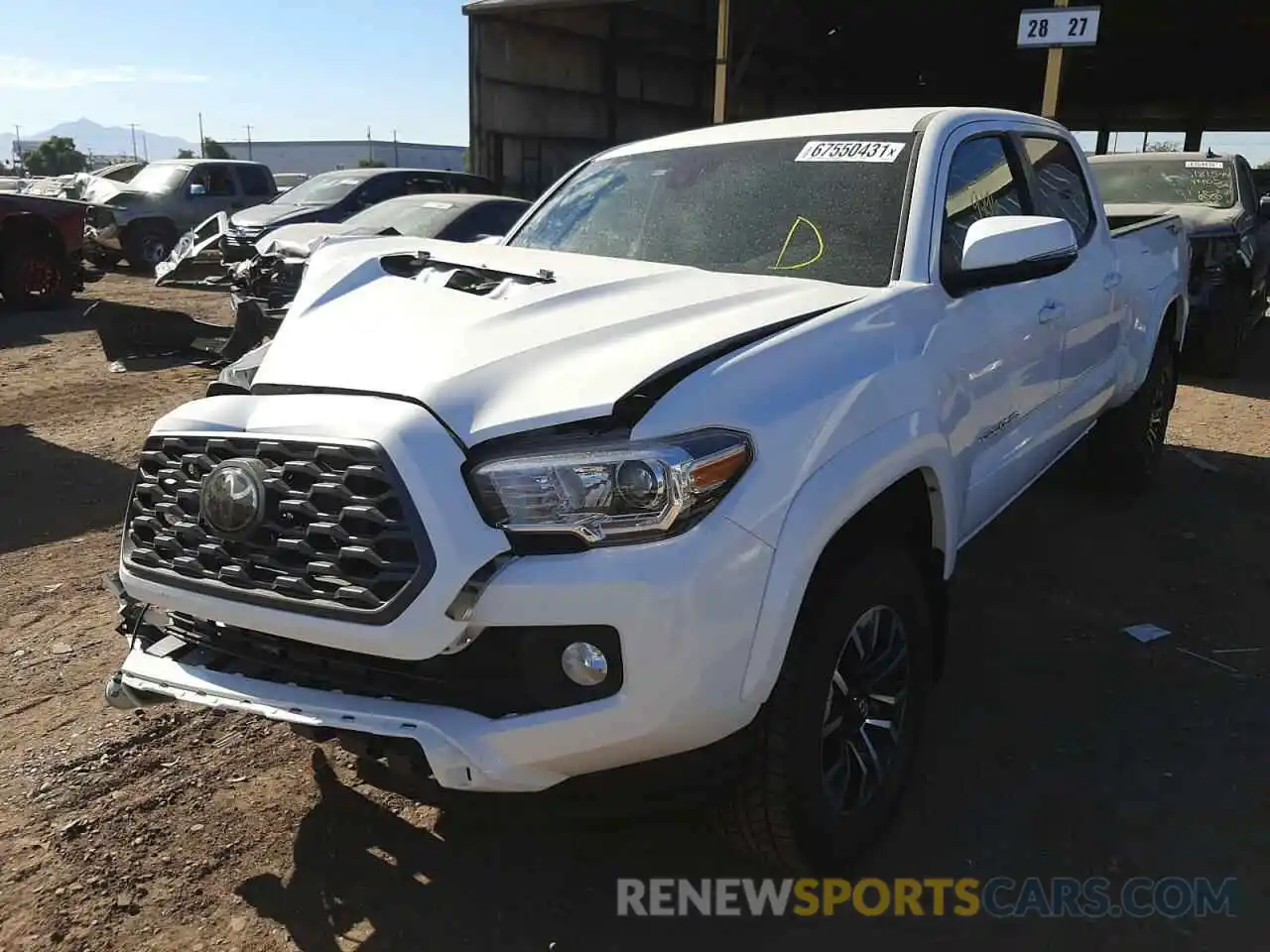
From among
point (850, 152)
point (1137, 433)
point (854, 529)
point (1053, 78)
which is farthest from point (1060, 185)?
point (1053, 78)

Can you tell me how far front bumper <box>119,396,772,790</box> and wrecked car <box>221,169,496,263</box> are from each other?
9670 millimetres

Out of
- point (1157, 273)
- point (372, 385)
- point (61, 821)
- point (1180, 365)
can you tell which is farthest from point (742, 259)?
point (1180, 365)

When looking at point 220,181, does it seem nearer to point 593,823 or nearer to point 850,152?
point 850,152

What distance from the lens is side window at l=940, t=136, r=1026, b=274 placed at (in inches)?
124

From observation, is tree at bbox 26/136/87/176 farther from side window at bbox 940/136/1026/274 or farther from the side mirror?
the side mirror

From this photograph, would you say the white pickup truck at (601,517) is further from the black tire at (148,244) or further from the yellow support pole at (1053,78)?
→ the black tire at (148,244)

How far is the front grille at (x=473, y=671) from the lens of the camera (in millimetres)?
2012

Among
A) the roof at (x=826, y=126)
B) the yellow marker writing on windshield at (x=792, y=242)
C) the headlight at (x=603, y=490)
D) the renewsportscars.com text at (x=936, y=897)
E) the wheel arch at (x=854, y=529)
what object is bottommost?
the renewsportscars.com text at (x=936, y=897)

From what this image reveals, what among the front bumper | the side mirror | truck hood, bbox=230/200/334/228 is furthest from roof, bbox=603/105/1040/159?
truck hood, bbox=230/200/334/228

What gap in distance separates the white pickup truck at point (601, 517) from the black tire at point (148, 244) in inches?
579

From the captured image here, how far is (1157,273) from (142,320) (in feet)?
24.8

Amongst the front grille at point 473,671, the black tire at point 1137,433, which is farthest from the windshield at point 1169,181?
the front grille at point 473,671

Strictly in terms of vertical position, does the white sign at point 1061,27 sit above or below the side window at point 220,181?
above

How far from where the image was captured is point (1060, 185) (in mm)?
4316
